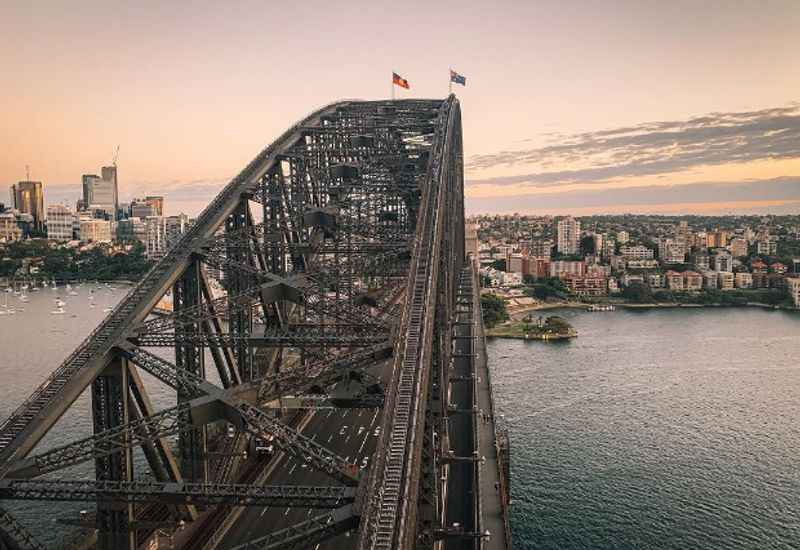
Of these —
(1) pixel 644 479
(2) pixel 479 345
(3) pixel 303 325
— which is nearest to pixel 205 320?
(3) pixel 303 325

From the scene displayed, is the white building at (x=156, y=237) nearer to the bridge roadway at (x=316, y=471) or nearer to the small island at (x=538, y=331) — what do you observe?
the small island at (x=538, y=331)

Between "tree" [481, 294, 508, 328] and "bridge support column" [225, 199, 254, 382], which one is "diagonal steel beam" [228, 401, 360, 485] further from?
"tree" [481, 294, 508, 328]

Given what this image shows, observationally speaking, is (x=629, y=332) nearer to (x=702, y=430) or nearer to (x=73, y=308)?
(x=702, y=430)

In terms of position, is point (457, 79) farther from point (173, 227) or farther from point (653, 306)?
point (173, 227)

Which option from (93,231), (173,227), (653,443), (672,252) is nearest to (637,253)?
(672,252)

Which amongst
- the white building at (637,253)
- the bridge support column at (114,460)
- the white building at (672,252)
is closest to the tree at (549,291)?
the white building at (637,253)

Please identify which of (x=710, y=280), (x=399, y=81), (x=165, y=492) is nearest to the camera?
(x=165, y=492)

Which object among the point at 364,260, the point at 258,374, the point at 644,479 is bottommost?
the point at 644,479

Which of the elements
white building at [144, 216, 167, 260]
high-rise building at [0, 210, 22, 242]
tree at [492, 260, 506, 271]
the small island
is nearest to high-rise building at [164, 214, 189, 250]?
white building at [144, 216, 167, 260]
